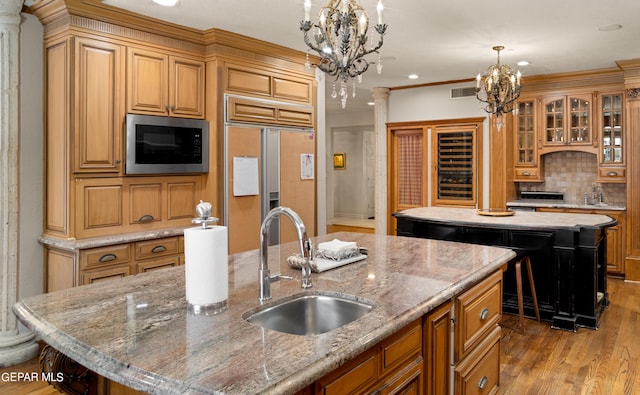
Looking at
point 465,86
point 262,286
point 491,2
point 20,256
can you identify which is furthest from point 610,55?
point 20,256

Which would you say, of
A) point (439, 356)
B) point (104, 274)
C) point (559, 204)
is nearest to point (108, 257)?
point (104, 274)

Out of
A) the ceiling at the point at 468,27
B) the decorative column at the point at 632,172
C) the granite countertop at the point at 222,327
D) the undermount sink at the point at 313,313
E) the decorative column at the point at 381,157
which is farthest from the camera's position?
the decorative column at the point at 381,157

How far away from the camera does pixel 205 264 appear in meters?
1.47

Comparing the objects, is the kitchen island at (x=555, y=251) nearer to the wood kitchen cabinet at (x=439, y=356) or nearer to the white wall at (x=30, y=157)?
the wood kitchen cabinet at (x=439, y=356)

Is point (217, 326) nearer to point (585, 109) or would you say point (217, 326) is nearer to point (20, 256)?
point (20, 256)

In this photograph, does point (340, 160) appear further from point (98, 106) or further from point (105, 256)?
point (105, 256)

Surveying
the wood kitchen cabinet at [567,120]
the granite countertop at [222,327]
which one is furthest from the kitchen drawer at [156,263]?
the wood kitchen cabinet at [567,120]

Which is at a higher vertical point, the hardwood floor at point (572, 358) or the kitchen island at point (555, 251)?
the kitchen island at point (555, 251)

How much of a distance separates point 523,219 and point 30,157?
4203 mm

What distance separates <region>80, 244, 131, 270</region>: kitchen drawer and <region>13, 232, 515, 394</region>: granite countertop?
1.55 meters

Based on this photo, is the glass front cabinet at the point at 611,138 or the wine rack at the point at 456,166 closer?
the glass front cabinet at the point at 611,138

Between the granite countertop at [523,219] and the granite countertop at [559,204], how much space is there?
5.42 ft

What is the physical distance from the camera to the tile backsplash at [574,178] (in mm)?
6184

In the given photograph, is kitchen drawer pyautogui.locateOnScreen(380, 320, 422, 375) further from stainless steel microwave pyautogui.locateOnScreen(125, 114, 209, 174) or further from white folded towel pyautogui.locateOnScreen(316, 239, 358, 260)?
stainless steel microwave pyautogui.locateOnScreen(125, 114, 209, 174)
